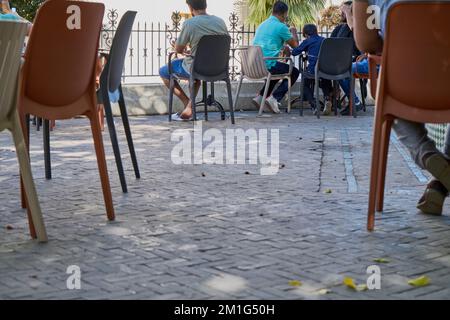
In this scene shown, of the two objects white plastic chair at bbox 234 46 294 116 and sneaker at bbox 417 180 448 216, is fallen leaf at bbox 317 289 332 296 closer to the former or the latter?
sneaker at bbox 417 180 448 216

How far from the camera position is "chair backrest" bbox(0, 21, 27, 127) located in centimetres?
396

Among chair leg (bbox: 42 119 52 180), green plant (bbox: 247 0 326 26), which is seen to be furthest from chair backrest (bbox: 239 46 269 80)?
green plant (bbox: 247 0 326 26)

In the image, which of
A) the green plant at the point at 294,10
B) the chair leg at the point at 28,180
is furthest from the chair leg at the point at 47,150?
the green plant at the point at 294,10

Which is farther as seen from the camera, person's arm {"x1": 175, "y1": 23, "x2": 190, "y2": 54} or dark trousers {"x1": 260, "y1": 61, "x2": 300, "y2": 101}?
dark trousers {"x1": 260, "y1": 61, "x2": 300, "y2": 101}

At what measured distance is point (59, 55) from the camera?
15.1 ft

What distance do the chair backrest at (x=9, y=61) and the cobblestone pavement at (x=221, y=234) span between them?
0.68m

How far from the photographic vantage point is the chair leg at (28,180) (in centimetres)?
425

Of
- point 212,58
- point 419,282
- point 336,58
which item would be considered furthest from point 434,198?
point 336,58

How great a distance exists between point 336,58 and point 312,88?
4.24 feet

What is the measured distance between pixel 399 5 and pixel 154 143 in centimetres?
514

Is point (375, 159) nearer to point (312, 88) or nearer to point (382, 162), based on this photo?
point (382, 162)

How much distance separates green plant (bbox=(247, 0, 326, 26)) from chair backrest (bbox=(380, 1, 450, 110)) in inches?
1127

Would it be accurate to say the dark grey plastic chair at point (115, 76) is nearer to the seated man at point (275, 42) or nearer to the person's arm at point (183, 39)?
the person's arm at point (183, 39)
